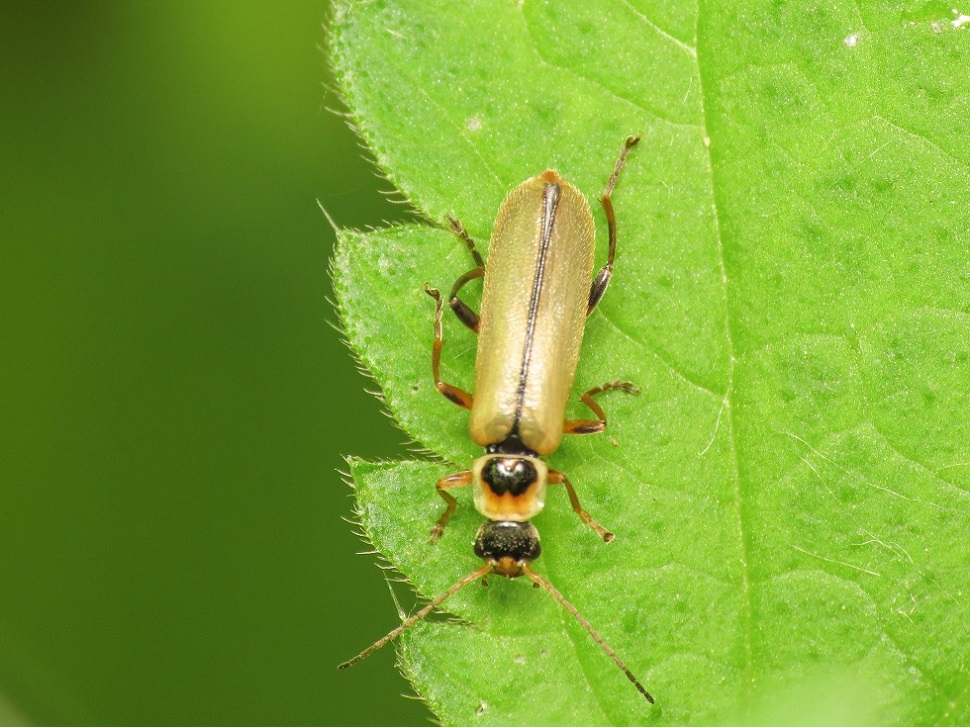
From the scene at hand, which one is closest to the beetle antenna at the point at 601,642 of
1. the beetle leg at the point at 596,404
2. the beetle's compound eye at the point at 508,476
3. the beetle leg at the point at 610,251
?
the beetle's compound eye at the point at 508,476

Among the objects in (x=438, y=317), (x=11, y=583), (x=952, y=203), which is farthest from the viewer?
(x=11, y=583)

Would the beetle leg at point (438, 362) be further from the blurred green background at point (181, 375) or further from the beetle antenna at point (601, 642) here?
the blurred green background at point (181, 375)

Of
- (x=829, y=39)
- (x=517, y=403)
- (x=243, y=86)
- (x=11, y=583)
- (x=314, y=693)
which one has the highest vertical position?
(x=243, y=86)

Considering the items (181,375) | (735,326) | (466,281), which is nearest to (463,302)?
(466,281)

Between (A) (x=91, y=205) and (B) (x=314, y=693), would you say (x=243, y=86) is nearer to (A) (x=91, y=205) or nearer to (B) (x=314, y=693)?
(A) (x=91, y=205)

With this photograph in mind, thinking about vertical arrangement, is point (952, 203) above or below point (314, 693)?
above

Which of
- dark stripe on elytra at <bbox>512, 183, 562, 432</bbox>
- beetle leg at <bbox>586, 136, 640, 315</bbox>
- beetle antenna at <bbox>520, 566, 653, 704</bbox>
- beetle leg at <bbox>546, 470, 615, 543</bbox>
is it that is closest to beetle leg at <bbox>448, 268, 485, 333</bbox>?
dark stripe on elytra at <bbox>512, 183, 562, 432</bbox>

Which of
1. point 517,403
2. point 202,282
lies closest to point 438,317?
point 517,403
